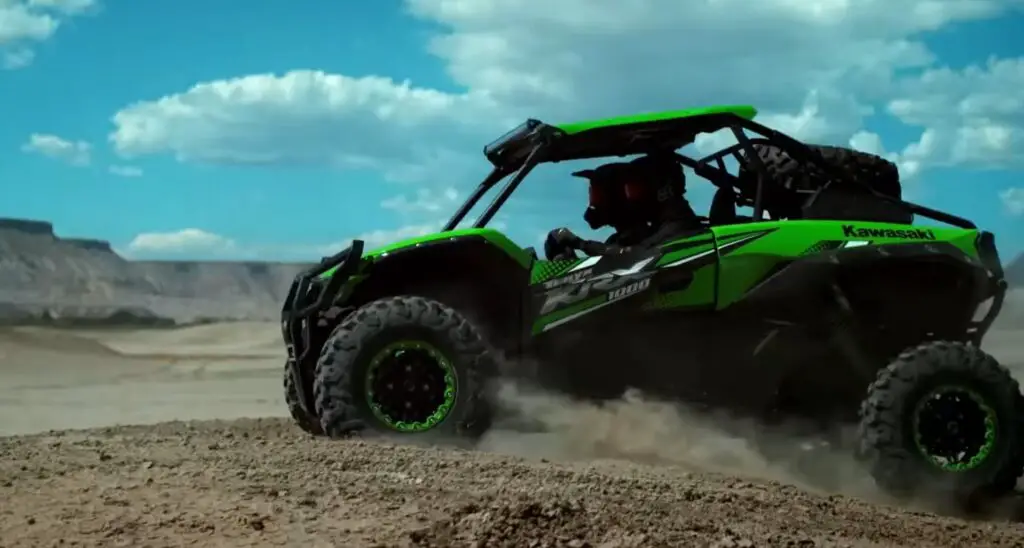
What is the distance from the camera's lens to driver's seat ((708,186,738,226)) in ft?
28.7

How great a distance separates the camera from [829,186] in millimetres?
8430

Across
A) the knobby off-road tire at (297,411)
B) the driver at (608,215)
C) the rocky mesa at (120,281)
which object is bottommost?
the knobby off-road tire at (297,411)

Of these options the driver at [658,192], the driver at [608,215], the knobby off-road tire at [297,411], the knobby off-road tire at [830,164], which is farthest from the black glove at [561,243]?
the knobby off-road tire at [297,411]

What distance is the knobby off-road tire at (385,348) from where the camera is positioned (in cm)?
728

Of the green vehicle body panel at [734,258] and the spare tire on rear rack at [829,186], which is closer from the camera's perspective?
the green vehicle body panel at [734,258]

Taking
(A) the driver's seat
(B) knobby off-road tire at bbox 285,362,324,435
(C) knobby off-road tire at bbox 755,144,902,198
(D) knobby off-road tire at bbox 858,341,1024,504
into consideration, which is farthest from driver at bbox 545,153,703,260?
(B) knobby off-road tire at bbox 285,362,324,435

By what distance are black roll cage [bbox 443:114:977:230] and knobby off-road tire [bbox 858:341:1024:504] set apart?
4.24ft

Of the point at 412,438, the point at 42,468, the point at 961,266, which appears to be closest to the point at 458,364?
the point at 412,438

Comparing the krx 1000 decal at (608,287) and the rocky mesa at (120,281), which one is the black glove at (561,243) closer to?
the krx 1000 decal at (608,287)

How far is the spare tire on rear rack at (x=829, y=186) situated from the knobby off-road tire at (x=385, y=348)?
2.35m

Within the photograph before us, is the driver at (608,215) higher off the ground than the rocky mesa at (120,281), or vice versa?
the rocky mesa at (120,281)

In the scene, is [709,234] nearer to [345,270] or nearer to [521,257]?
[521,257]

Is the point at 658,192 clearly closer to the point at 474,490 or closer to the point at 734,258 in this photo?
the point at 734,258

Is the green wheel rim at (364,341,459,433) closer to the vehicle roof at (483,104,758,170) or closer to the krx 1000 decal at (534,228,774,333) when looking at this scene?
the krx 1000 decal at (534,228,774,333)
